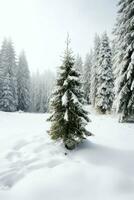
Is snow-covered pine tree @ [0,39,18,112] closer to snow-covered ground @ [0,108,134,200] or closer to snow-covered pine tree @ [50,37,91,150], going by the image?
snow-covered ground @ [0,108,134,200]

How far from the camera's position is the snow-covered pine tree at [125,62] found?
1565cm

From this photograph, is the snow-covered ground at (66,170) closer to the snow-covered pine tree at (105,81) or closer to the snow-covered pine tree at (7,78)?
the snow-covered pine tree at (105,81)

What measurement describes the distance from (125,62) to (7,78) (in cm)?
3002

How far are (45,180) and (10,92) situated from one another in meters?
35.1

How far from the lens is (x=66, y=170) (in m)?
7.93

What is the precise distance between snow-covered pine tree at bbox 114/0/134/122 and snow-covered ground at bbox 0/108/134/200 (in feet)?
17.3

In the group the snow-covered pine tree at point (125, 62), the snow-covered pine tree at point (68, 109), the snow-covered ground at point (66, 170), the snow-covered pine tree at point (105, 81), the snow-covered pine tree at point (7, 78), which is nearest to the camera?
the snow-covered ground at point (66, 170)

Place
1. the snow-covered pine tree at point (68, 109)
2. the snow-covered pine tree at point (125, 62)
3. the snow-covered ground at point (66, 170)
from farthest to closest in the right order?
the snow-covered pine tree at point (125, 62), the snow-covered pine tree at point (68, 109), the snow-covered ground at point (66, 170)

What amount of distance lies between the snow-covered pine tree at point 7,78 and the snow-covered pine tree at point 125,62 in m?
27.6

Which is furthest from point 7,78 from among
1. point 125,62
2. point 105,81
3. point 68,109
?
point 68,109

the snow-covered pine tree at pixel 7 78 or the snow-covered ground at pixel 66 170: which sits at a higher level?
the snow-covered pine tree at pixel 7 78

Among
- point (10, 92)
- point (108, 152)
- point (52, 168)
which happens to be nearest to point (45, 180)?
point (52, 168)

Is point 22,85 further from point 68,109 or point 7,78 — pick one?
point 68,109

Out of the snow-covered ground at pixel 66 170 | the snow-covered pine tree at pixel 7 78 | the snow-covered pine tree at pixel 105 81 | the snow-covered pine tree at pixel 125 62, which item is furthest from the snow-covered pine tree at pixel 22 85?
the snow-covered ground at pixel 66 170
